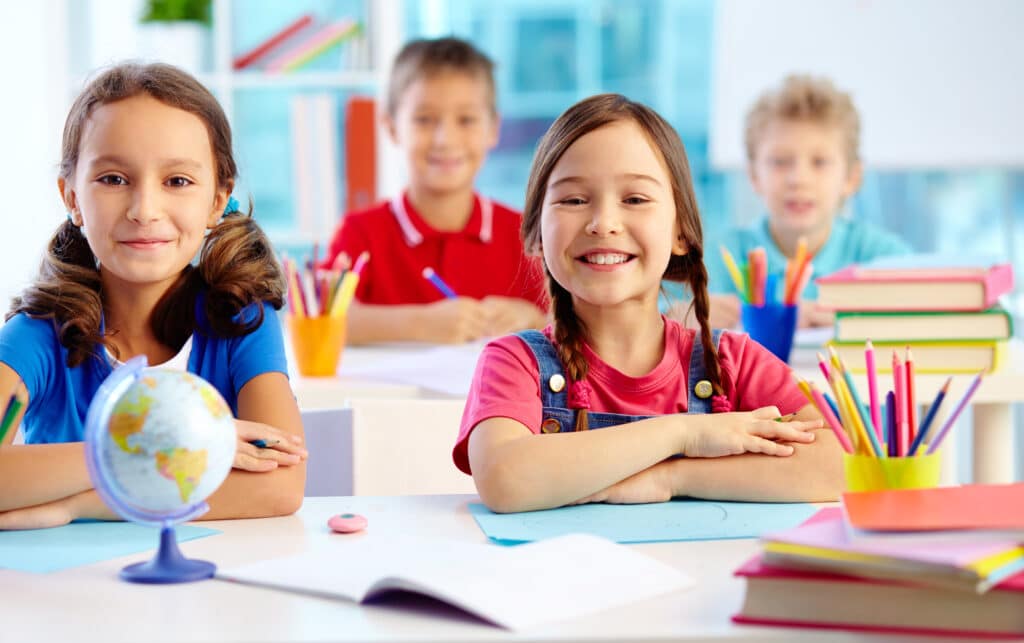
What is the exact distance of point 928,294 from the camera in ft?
6.26

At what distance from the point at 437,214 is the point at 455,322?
508 mm

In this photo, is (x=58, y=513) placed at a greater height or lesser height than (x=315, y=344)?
lesser

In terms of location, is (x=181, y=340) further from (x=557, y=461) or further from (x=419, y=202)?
(x=419, y=202)

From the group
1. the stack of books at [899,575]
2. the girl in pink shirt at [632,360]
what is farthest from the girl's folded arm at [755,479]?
the stack of books at [899,575]

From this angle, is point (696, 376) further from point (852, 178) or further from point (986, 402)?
point (852, 178)

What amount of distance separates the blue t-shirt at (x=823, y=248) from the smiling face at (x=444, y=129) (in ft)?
1.86

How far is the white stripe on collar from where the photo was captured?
113 inches

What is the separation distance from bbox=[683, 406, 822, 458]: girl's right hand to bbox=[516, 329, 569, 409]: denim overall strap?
170 mm

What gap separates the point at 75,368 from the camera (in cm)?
144

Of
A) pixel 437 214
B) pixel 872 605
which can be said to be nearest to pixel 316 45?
pixel 437 214

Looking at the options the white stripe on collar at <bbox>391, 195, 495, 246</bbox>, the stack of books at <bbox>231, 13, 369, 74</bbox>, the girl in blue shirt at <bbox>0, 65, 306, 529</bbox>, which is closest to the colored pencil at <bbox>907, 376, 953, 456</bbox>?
the girl in blue shirt at <bbox>0, 65, 306, 529</bbox>

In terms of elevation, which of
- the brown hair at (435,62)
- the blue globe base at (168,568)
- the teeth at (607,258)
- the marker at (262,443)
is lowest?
the blue globe base at (168,568)

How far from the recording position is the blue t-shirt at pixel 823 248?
2727mm

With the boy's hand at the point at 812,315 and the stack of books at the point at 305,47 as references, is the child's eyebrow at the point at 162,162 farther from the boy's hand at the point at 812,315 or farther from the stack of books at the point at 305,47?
the stack of books at the point at 305,47
